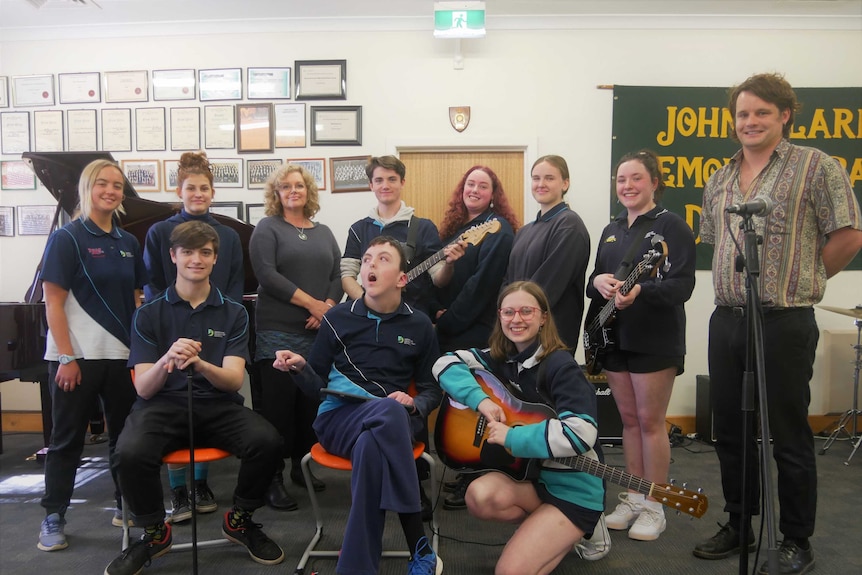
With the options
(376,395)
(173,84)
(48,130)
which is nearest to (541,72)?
(173,84)

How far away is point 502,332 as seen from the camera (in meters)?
2.35

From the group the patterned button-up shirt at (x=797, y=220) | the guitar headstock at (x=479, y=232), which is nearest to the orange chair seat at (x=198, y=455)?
the guitar headstock at (x=479, y=232)

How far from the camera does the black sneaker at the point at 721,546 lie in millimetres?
2420

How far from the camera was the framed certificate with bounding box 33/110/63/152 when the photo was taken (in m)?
4.71

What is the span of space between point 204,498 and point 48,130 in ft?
11.5

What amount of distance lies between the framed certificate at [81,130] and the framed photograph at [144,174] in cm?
33

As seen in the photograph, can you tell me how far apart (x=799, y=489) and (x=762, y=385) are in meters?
0.88

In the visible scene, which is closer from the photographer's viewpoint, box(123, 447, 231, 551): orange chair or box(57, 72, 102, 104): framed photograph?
box(123, 447, 231, 551): orange chair

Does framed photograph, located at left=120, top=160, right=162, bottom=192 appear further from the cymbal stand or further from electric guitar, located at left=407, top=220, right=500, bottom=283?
the cymbal stand

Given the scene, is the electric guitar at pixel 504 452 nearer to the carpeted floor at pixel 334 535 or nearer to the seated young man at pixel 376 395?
the seated young man at pixel 376 395

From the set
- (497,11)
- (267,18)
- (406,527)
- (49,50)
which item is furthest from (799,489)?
(49,50)

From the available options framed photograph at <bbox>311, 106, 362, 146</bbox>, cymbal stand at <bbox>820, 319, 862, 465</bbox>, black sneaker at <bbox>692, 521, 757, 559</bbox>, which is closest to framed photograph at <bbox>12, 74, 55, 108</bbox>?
framed photograph at <bbox>311, 106, 362, 146</bbox>

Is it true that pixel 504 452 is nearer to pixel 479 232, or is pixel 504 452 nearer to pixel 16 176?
pixel 479 232

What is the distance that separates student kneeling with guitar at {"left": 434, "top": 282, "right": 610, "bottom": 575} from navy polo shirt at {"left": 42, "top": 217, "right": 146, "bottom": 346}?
5.03ft
